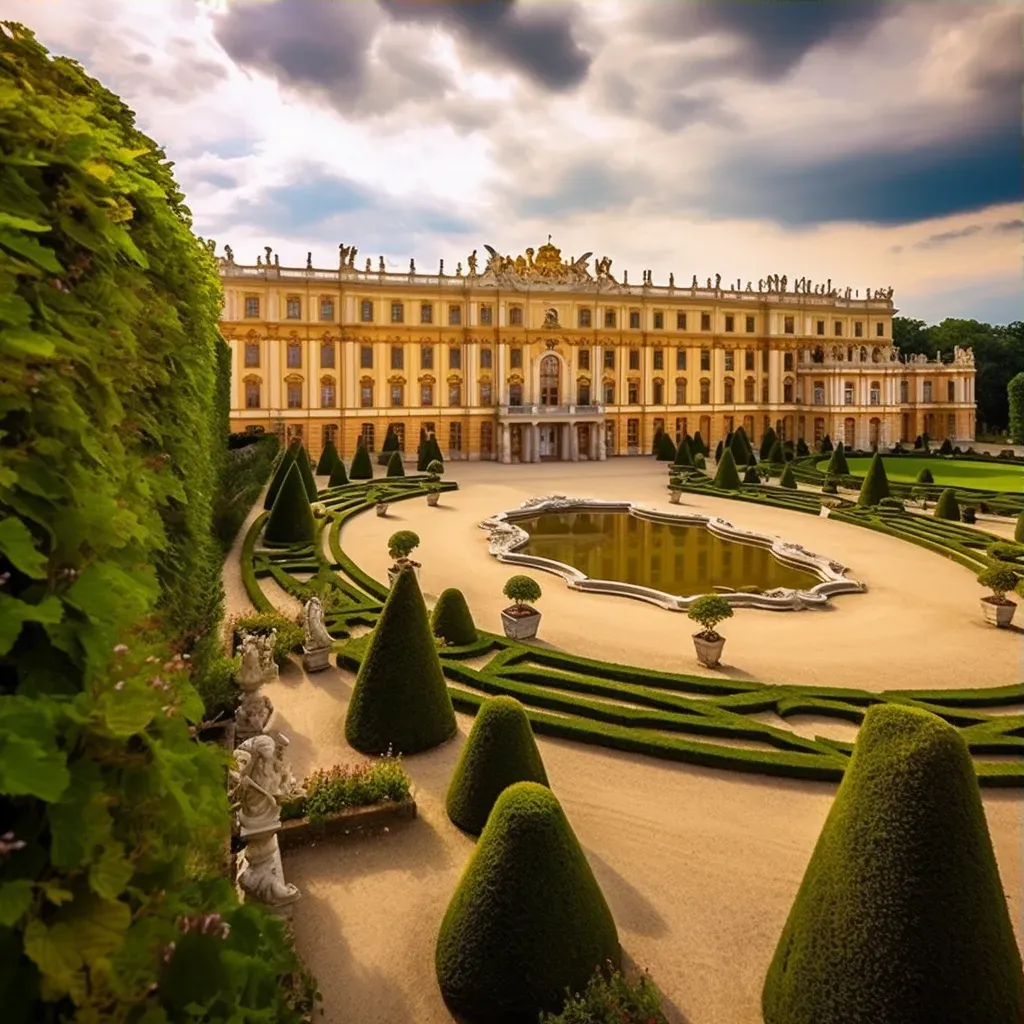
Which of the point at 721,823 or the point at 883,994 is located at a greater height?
the point at 883,994

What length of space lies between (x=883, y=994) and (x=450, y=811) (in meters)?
4.82

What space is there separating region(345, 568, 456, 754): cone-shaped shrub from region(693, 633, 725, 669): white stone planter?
17.7 feet

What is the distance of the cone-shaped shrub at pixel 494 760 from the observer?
8195 mm

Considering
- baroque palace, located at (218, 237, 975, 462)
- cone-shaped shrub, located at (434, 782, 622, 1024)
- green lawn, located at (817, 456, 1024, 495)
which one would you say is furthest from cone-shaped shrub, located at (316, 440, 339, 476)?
cone-shaped shrub, located at (434, 782, 622, 1024)

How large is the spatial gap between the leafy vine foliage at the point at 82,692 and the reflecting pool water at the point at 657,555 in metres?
17.5

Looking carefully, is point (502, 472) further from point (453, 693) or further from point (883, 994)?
point (883, 994)

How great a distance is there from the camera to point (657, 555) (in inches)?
953

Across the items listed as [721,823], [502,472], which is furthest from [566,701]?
[502,472]

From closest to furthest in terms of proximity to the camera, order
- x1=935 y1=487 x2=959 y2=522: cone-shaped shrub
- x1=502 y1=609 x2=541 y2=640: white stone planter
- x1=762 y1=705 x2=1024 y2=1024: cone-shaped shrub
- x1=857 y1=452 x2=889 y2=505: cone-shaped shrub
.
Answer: x1=762 y1=705 x2=1024 y2=1024: cone-shaped shrub, x1=502 y1=609 x2=541 y2=640: white stone planter, x1=935 y1=487 x2=959 y2=522: cone-shaped shrub, x1=857 y1=452 x2=889 y2=505: cone-shaped shrub

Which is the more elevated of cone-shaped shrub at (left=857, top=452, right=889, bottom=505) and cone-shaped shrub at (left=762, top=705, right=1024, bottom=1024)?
cone-shaped shrub at (left=857, top=452, right=889, bottom=505)

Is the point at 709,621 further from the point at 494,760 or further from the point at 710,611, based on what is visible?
the point at 494,760

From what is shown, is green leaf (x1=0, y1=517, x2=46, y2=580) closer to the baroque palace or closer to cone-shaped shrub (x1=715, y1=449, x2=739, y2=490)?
cone-shaped shrub (x1=715, y1=449, x2=739, y2=490)

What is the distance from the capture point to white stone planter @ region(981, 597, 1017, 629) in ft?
54.8

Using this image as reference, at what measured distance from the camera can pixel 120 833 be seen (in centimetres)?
243
